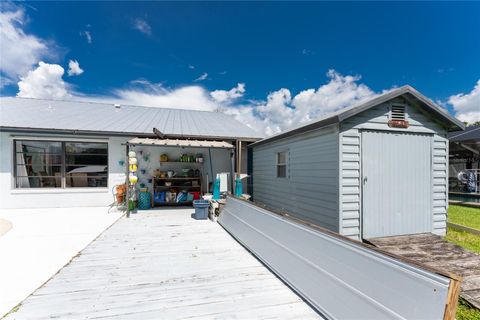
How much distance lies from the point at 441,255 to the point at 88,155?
10407 millimetres

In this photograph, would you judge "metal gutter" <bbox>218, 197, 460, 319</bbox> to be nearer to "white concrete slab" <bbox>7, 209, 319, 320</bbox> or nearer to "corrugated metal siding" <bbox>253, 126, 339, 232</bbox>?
"white concrete slab" <bbox>7, 209, 319, 320</bbox>

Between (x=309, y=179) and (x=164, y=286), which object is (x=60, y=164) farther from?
(x=309, y=179)

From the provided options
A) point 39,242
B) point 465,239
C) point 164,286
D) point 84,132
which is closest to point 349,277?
point 164,286

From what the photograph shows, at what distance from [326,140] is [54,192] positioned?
30.5ft

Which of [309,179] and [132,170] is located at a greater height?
[132,170]

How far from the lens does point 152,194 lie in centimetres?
814

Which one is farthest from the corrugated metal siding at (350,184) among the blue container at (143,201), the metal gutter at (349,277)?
the blue container at (143,201)

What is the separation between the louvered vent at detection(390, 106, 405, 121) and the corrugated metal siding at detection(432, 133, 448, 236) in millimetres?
1054

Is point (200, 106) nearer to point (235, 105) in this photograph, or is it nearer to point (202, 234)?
point (235, 105)

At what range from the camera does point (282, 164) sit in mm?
7027

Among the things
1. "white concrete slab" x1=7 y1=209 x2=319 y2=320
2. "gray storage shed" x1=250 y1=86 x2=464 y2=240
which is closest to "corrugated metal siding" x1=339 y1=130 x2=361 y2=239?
"gray storage shed" x1=250 y1=86 x2=464 y2=240

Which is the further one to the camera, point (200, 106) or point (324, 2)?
point (200, 106)

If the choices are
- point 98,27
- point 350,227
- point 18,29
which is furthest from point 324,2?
point 18,29

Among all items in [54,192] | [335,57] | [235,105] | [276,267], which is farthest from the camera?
[235,105]
